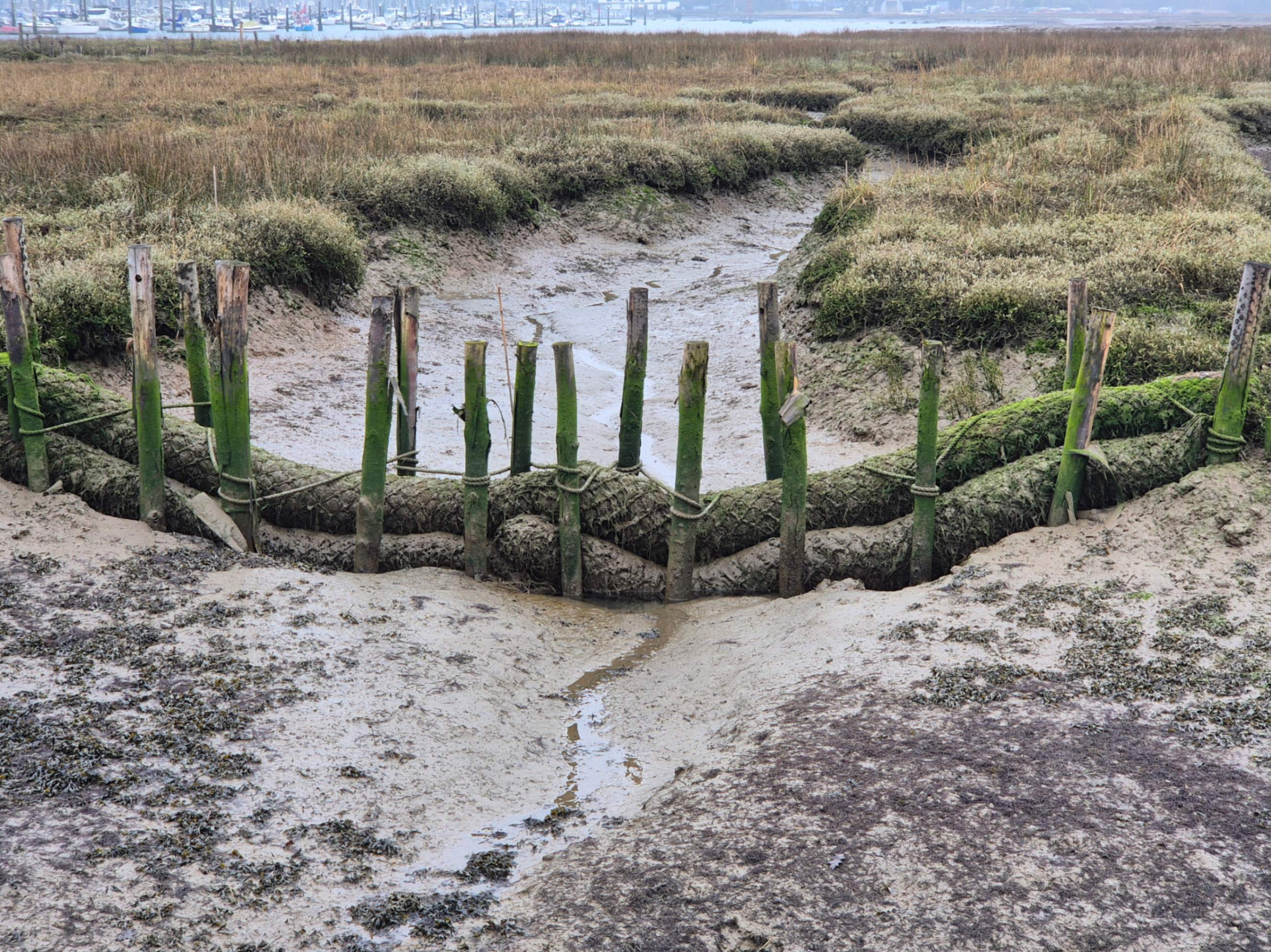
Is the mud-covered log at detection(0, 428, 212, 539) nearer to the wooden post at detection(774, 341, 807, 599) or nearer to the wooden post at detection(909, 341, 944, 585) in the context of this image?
the wooden post at detection(774, 341, 807, 599)

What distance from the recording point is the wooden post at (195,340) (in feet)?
20.7

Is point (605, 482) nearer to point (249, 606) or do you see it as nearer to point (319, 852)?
point (249, 606)

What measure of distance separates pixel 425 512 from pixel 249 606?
4.65 feet

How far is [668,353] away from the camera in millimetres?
11602

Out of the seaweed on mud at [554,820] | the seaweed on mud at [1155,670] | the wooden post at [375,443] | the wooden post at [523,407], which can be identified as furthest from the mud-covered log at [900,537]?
the seaweed on mud at [554,820]

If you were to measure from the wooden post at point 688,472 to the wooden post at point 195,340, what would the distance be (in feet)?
8.76

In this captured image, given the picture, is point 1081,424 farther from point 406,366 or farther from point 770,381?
point 406,366

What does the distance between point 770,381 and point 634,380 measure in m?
0.96

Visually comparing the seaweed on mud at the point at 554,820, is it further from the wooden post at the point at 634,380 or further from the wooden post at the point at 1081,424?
the wooden post at the point at 1081,424

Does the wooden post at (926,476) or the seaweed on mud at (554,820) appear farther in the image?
the wooden post at (926,476)

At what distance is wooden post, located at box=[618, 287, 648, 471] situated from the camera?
21.4ft

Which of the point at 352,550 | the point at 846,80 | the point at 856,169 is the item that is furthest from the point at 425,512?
the point at 846,80

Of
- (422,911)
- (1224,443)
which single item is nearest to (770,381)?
(1224,443)

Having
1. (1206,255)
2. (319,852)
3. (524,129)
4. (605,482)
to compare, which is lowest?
(319,852)
